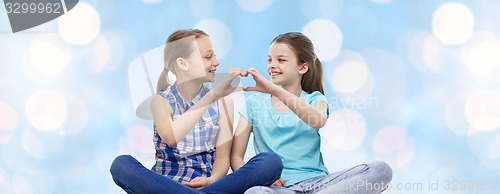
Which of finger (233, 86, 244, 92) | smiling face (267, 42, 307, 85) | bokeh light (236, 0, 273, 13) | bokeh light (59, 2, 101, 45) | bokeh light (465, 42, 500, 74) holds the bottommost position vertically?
bokeh light (465, 42, 500, 74)

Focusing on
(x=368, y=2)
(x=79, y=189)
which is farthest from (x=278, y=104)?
(x=79, y=189)

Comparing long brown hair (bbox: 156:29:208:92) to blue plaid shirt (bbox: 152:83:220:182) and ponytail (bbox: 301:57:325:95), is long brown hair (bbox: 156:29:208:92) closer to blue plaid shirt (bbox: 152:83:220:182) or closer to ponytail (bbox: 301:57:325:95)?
blue plaid shirt (bbox: 152:83:220:182)

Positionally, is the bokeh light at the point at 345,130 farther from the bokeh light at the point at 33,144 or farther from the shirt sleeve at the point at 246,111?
the bokeh light at the point at 33,144

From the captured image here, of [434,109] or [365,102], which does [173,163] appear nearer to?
[365,102]

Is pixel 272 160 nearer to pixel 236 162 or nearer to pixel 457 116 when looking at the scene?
pixel 236 162

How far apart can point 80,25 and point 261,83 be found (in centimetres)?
67

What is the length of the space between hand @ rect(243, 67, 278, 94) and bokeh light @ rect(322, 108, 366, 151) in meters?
0.41

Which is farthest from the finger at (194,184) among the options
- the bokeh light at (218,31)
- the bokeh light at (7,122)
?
the bokeh light at (7,122)

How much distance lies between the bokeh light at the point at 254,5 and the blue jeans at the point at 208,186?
608mm

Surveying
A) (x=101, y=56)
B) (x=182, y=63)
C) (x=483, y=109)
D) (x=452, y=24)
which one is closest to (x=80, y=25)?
(x=101, y=56)

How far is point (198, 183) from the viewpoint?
151 centimetres

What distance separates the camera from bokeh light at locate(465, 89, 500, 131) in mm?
1986

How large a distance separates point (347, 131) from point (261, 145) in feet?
1.24

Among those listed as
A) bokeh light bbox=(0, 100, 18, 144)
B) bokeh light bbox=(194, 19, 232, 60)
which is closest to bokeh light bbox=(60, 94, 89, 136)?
bokeh light bbox=(0, 100, 18, 144)
